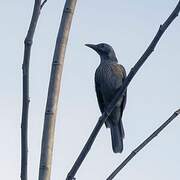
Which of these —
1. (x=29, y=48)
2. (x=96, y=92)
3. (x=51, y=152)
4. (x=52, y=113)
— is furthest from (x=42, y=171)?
(x=96, y=92)

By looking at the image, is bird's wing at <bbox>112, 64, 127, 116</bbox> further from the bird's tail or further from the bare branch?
the bare branch

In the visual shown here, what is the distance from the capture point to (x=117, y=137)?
20.0 feet

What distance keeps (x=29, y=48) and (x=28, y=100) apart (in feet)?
0.82

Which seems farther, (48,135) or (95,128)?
(95,128)

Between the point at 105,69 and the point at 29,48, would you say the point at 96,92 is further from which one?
the point at 29,48

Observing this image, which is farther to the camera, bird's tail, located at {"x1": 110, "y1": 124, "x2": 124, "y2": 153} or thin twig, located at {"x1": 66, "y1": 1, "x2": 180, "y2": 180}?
bird's tail, located at {"x1": 110, "y1": 124, "x2": 124, "y2": 153}

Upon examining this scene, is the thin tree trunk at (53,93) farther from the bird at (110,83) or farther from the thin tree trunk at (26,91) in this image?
the bird at (110,83)

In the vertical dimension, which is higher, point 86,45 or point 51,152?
point 86,45

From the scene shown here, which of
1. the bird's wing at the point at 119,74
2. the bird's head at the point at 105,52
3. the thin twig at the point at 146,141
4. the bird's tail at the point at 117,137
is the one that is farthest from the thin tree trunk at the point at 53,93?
the bird's head at the point at 105,52

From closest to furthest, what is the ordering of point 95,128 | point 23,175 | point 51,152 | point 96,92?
1. point 23,175
2. point 51,152
3. point 95,128
4. point 96,92

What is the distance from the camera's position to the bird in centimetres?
658

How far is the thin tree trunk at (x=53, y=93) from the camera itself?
2.59 meters

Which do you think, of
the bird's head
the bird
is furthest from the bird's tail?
the bird's head

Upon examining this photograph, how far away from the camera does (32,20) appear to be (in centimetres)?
253
